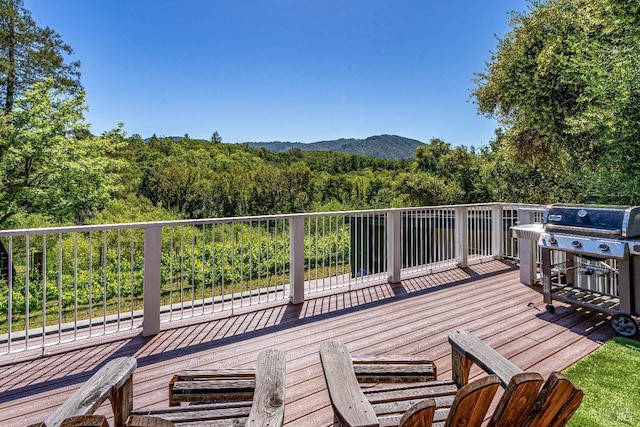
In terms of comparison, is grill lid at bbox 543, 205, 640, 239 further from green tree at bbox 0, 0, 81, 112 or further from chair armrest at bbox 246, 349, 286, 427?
green tree at bbox 0, 0, 81, 112

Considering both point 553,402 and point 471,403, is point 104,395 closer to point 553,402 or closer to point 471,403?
point 471,403

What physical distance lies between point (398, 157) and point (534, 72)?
22.5 m

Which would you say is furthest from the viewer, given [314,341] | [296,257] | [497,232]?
[497,232]

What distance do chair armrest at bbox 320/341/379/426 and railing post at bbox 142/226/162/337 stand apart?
215cm

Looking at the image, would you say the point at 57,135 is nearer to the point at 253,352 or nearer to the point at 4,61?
the point at 4,61

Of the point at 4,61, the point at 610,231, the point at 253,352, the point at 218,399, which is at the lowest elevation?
the point at 253,352

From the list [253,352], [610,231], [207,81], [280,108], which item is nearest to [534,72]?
[610,231]

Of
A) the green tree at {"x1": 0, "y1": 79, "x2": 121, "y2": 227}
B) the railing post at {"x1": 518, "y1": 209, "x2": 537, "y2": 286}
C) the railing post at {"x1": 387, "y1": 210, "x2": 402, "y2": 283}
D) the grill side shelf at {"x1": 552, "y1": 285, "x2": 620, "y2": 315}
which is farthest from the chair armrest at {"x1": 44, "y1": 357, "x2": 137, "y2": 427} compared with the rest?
the green tree at {"x1": 0, "y1": 79, "x2": 121, "y2": 227}

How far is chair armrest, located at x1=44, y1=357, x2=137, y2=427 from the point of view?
120 centimetres

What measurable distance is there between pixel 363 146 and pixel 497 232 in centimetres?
2574

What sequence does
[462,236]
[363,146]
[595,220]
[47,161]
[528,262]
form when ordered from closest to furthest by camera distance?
[595,220] → [528,262] → [462,236] → [47,161] → [363,146]

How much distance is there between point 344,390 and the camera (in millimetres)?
1328

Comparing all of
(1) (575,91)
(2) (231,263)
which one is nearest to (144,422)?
(2) (231,263)

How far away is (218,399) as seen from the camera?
1.73 m
